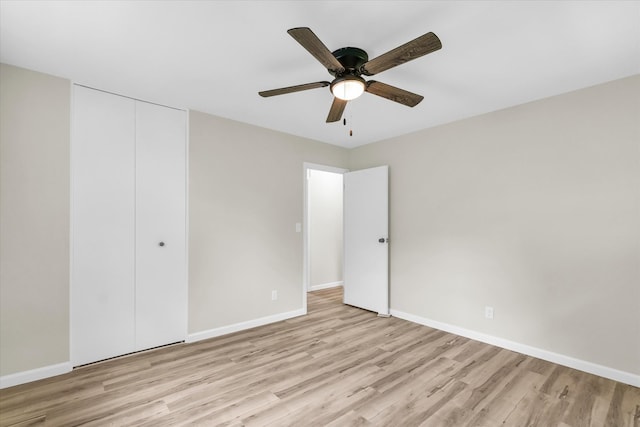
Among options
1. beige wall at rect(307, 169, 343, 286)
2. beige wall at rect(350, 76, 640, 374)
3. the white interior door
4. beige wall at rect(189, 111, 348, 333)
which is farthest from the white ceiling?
beige wall at rect(307, 169, 343, 286)

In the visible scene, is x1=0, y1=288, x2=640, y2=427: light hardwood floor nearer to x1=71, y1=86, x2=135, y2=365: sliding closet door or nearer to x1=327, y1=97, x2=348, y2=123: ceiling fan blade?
x1=71, y1=86, x2=135, y2=365: sliding closet door

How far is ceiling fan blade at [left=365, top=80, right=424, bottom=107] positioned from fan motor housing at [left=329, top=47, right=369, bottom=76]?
150 millimetres

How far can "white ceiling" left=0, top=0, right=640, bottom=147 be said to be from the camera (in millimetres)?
1690

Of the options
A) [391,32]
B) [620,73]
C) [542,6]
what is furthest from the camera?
[620,73]

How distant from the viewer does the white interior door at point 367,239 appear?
408cm

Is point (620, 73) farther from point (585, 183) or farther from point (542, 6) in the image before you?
point (542, 6)

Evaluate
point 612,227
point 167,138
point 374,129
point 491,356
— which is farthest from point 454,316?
point 167,138

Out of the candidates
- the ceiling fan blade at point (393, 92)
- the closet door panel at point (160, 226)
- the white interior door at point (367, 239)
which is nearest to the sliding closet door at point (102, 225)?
the closet door panel at point (160, 226)

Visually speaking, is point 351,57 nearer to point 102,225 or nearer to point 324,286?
point 102,225

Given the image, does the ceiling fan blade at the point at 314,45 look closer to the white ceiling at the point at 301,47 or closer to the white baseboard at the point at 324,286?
the white ceiling at the point at 301,47

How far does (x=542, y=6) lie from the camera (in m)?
1.66

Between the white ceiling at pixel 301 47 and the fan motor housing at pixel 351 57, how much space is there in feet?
0.16

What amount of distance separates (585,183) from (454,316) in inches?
73.0

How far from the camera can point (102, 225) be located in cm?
270
